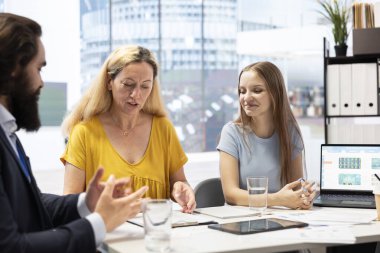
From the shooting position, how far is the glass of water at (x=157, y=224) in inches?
67.0

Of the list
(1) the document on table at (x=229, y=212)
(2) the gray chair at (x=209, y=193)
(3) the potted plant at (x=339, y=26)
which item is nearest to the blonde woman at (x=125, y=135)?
(1) the document on table at (x=229, y=212)

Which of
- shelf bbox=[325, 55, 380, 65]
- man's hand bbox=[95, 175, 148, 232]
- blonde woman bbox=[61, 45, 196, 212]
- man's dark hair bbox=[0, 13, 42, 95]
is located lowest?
man's hand bbox=[95, 175, 148, 232]

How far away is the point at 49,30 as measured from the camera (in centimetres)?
457

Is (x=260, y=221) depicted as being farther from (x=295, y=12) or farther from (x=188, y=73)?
(x=295, y=12)

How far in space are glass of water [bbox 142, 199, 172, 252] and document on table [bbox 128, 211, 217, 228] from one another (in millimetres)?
340

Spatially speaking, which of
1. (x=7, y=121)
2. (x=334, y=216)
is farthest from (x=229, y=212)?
(x=7, y=121)

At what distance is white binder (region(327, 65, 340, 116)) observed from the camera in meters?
3.71

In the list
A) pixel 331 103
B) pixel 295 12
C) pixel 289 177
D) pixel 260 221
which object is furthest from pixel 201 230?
pixel 295 12

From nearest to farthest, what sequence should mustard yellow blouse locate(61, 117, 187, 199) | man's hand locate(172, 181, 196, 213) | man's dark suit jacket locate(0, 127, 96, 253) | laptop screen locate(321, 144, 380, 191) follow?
1. man's dark suit jacket locate(0, 127, 96, 253)
2. man's hand locate(172, 181, 196, 213)
3. mustard yellow blouse locate(61, 117, 187, 199)
4. laptop screen locate(321, 144, 380, 191)

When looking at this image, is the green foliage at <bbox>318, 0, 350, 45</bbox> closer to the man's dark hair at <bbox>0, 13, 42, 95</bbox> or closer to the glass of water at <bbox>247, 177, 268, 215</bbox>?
the glass of water at <bbox>247, 177, 268, 215</bbox>

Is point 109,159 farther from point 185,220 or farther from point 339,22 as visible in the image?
point 339,22

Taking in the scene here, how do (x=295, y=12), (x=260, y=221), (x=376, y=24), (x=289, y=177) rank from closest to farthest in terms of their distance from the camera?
(x=260, y=221), (x=289, y=177), (x=376, y=24), (x=295, y=12)

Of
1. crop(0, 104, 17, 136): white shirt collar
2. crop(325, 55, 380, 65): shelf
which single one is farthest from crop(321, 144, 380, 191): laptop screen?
crop(0, 104, 17, 136): white shirt collar

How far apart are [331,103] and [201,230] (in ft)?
6.66
